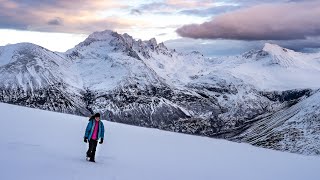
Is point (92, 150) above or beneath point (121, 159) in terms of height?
above

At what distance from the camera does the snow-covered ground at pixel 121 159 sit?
1738 centimetres

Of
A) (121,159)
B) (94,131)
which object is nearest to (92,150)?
(94,131)

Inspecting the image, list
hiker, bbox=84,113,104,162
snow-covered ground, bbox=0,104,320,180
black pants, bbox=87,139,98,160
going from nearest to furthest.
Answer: snow-covered ground, bbox=0,104,320,180 < black pants, bbox=87,139,98,160 < hiker, bbox=84,113,104,162

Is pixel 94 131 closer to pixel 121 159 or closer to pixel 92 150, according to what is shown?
pixel 92 150

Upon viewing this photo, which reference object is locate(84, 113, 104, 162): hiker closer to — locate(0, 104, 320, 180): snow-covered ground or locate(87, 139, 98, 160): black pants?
locate(87, 139, 98, 160): black pants

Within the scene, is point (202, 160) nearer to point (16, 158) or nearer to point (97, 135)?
point (97, 135)

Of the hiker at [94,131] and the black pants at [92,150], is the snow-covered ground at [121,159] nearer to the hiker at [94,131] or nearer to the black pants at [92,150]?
the black pants at [92,150]

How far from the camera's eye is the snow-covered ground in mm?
17375

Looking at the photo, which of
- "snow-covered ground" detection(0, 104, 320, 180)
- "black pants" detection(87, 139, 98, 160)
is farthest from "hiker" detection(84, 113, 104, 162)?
"snow-covered ground" detection(0, 104, 320, 180)

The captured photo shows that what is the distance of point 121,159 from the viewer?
79.6 feet

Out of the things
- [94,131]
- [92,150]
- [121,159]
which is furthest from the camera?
[121,159]

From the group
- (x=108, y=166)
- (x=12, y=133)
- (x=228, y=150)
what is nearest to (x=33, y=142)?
(x=12, y=133)

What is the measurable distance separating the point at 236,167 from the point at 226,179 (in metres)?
4.88

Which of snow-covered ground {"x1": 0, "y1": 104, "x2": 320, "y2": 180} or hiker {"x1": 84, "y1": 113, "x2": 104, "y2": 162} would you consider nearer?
snow-covered ground {"x1": 0, "y1": 104, "x2": 320, "y2": 180}
